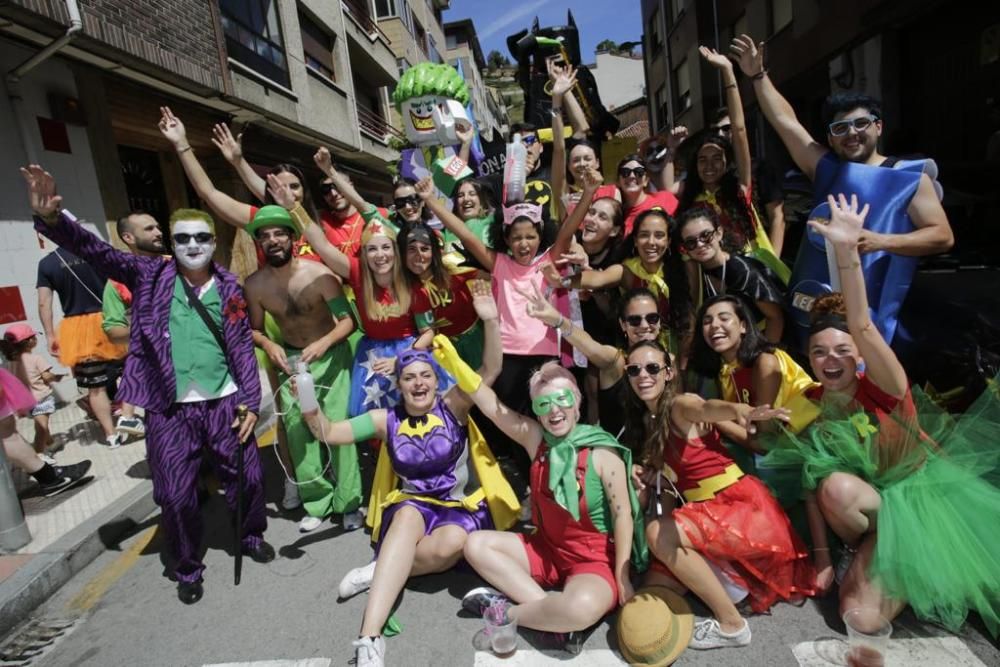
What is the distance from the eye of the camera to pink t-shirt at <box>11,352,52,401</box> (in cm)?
468

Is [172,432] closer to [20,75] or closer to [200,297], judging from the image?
[200,297]

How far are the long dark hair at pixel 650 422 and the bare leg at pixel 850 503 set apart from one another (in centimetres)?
68

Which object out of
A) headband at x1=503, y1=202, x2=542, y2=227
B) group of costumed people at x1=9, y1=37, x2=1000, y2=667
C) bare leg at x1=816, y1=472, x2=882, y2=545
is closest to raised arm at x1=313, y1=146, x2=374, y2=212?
group of costumed people at x1=9, y1=37, x2=1000, y2=667

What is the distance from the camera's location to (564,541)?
2.59 metres

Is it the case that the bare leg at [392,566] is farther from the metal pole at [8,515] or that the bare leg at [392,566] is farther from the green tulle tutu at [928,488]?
the metal pole at [8,515]

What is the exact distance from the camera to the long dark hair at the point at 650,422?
261 centimetres

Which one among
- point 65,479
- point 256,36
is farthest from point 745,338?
point 256,36

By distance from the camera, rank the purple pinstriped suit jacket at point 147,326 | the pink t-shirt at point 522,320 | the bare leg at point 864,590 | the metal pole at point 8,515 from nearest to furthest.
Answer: the bare leg at point 864,590, the purple pinstriped suit jacket at point 147,326, the metal pole at point 8,515, the pink t-shirt at point 522,320

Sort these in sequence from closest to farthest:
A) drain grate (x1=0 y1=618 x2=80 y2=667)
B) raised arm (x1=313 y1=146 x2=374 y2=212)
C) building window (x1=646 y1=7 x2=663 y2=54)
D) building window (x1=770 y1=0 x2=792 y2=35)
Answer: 1. drain grate (x1=0 y1=618 x2=80 y2=667)
2. raised arm (x1=313 y1=146 x2=374 y2=212)
3. building window (x1=770 y1=0 x2=792 y2=35)
4. building window (x1=646 y1=7 x2=663 y2=54)

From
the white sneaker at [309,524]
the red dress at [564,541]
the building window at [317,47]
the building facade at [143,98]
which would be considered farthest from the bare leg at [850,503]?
the building window at [317,47]

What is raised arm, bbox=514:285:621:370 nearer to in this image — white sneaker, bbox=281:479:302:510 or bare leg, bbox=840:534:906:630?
bare leg, bbox=840:534:906:630

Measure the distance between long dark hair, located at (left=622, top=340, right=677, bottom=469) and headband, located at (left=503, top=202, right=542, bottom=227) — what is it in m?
1.09

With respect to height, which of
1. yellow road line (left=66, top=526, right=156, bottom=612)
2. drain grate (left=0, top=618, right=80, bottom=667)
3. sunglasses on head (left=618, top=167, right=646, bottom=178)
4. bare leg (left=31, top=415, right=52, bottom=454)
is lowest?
drain grate (left=0, top=618, right=80, bottom=667)

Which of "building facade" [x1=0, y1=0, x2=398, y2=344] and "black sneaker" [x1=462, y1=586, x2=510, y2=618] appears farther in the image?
"building facade" [x1=0, y1=0, x2=398, y2=344]
